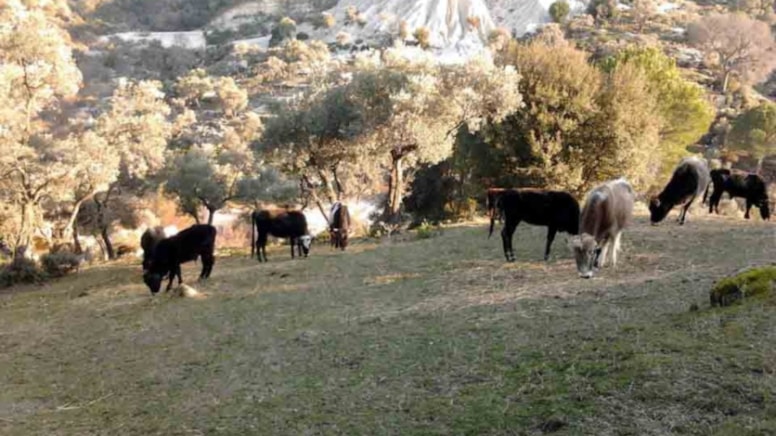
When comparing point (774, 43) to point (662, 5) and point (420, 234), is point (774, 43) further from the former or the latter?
point (420, 234)

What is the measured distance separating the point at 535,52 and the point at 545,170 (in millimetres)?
5037

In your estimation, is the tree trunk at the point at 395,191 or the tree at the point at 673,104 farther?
the tree at the point at 673,104

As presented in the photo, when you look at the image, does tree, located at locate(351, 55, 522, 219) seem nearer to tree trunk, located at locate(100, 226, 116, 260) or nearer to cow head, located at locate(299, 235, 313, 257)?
cow head, located at locate(299, 235, 313, 257)

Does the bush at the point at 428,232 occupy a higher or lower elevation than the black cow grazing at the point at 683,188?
lower

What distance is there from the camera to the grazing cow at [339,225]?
65.0 feet

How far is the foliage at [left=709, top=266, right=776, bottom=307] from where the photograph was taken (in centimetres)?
727

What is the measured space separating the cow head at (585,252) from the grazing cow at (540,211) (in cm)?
202

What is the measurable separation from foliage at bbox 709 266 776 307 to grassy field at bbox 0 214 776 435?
35cm

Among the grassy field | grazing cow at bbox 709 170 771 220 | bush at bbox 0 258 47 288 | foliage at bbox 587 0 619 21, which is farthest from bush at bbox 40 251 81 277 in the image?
foliage at bbox 587 0 619 21

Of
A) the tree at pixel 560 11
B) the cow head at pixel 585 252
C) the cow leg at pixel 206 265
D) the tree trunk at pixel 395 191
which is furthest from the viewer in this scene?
the tree at pixel 560 11

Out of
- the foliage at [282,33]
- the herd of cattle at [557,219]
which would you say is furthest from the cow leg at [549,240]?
the foliage at [282,33]

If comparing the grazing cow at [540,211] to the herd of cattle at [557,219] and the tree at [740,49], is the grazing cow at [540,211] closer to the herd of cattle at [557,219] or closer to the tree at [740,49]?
the herd of cattle at [557,219]

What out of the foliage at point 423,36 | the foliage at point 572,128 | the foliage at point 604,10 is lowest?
the foliage at point 572,128

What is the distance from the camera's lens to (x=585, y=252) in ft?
35.4
